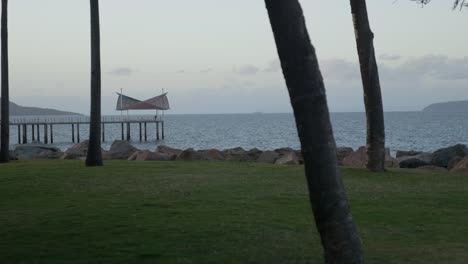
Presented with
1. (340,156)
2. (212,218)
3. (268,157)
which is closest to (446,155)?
(340,156)

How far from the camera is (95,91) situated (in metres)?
20.9

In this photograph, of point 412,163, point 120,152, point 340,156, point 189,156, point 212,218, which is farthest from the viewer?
point 120,152

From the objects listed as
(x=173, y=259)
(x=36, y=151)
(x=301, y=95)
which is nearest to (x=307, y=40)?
(x=301, y=95)

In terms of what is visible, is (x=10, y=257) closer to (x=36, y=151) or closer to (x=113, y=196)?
(x=113, y=196)

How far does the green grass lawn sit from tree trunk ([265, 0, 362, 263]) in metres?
2.30

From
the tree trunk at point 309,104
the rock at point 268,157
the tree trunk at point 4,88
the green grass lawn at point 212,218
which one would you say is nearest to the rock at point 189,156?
the rock at point 268,157

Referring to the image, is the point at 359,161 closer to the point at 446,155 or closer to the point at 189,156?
the point at 446,155

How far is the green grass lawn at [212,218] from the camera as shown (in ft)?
26.0

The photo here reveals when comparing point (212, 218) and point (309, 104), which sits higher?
point (309, 104)

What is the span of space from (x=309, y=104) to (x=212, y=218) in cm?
Answer: 521

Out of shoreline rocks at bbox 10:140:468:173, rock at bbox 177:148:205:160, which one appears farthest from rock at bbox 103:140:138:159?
rock at bbox 177:148:205:160

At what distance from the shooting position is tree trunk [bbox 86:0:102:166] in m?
20.6

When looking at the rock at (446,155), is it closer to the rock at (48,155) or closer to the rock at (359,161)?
the rock at (359,161)

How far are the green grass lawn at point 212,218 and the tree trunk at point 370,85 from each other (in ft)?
2.76
